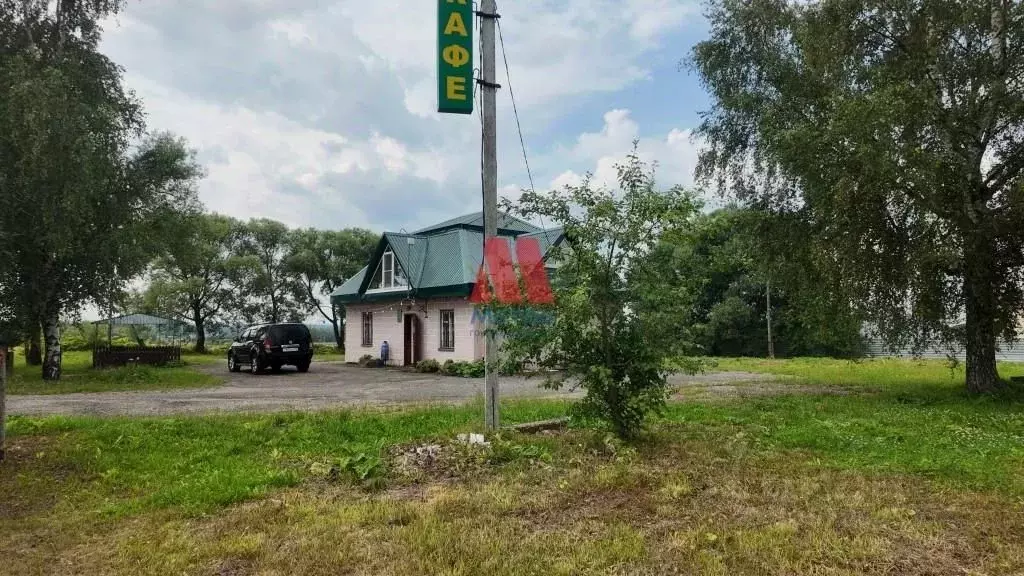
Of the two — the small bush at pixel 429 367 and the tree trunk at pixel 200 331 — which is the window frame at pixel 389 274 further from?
the tree trunk at pixel 200 331

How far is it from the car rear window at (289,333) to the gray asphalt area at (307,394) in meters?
2.01

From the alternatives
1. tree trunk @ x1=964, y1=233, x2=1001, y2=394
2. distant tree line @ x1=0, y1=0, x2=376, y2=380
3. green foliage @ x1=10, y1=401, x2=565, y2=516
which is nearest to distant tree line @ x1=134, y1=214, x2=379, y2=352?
distant tree line @ x1=0, y1=0, x2=376, y2=380

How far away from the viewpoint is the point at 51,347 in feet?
60.0

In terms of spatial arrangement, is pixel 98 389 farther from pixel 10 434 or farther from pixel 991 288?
pixel 991 288

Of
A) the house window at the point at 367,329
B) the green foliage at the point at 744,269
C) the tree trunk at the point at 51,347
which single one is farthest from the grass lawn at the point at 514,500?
the house window at the point at 367,329

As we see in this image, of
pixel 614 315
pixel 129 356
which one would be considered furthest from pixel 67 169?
pixel 614 315

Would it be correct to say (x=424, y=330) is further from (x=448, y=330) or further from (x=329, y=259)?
(x=329, y=259)

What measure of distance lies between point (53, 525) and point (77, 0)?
16.8 m

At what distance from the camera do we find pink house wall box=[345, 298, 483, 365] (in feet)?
71.8

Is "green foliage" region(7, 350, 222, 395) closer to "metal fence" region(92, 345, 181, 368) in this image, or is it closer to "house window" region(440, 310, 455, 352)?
"metal fence" region(92, 345, 181, 368)

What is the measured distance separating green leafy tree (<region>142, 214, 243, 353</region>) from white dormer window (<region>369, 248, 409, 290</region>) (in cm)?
1516

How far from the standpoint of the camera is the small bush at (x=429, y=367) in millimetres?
21705

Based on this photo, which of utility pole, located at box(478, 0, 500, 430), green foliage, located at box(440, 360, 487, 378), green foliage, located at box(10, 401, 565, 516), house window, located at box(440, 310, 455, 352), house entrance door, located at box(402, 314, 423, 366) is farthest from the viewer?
house entrance door, located at box(402, 314, 423, 366)

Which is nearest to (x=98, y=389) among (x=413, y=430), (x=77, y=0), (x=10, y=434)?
(x=10, y=434)
